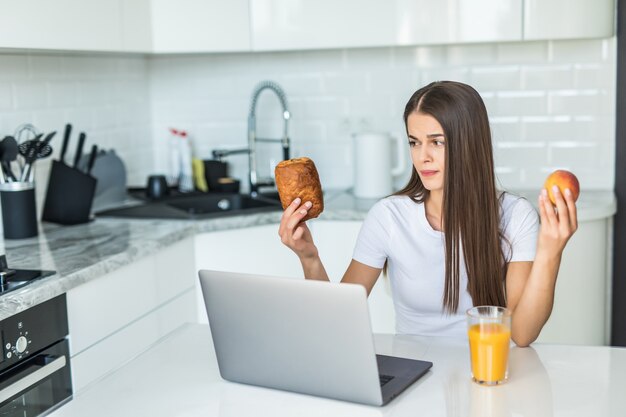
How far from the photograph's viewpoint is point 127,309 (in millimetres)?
2697

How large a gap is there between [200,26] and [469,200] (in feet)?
5.91

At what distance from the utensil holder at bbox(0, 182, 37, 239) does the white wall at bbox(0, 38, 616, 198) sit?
40 cm

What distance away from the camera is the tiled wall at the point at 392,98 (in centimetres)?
361

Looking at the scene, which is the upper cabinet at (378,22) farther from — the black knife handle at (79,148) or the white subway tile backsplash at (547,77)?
the black knife handle at (79,148)

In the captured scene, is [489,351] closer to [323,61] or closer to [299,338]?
[299,338]

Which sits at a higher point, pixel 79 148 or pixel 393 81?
pixel 393 81

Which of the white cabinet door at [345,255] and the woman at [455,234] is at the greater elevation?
the woman at [455,234]

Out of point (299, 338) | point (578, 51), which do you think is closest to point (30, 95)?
point (299, 338)

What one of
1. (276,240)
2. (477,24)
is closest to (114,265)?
(276,240)

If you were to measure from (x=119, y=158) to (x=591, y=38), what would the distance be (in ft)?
6.45

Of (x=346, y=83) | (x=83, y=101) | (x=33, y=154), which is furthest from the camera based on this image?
(x=346, y=83)

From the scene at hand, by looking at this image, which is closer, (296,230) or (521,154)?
(296,230)

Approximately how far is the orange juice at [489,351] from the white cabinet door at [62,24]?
1.76 m

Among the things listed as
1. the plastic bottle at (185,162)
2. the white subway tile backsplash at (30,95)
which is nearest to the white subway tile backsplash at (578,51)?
the plastic bottle at (185,162)
